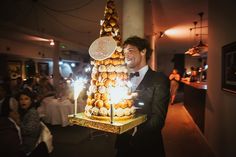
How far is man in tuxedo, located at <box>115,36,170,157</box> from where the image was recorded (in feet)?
4.73

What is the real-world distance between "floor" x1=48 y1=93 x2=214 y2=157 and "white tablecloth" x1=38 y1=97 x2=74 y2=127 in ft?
0.81

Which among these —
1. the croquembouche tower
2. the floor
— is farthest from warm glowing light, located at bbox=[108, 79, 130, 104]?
the floor

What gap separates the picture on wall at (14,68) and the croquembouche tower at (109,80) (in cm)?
985

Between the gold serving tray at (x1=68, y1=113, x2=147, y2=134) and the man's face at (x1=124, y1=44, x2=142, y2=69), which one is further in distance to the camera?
the man's face at (x1=124, y1=44, x2=142, y2=69)

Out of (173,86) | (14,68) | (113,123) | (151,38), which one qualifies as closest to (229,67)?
(113,123)

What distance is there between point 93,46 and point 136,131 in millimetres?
735

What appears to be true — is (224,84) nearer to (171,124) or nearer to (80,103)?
(171,124)

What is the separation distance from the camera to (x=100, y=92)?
1.46 m

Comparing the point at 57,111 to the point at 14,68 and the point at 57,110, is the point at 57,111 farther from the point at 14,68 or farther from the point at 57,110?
the point at 14,68

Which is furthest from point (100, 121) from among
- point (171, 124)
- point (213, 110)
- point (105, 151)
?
point (171, 124)

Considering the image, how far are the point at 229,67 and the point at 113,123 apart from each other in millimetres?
2485

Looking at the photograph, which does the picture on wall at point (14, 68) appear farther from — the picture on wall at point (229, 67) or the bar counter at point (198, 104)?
the picture on wall at point (229, 67)

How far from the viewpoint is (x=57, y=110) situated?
565 centimetres

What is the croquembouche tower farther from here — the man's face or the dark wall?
the dark wall
